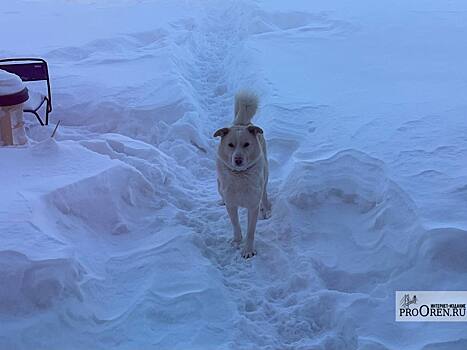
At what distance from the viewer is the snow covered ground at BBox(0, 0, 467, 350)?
133 inches

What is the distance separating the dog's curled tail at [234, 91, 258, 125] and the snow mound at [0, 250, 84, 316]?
1653 millimetres

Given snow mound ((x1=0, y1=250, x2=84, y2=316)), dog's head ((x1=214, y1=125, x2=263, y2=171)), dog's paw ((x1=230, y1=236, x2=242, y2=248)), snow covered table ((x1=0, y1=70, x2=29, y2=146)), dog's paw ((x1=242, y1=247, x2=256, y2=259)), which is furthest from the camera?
snow covered table ((x1=0, y1=70, x2=29, y2=146))

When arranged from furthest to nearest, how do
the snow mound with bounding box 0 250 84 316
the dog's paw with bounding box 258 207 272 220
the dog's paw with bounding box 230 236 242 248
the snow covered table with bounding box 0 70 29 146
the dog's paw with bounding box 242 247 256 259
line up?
the snow covered table with bounding box 0 70 29 146
the dog's paw with bounding box 258 207 272 220
the dog's paw with bounding box 230 236 242 248
the dog's paw with bounding box 242 247 256 259
the snow mound with bounding box 0 250 84 316

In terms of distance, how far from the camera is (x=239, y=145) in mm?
4105

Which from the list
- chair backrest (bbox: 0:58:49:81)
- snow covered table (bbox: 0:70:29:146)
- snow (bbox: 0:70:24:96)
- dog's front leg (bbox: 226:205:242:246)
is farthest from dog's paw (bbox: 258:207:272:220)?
chair backrest (bbox: 0:58:49:81)

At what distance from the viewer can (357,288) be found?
3756mm

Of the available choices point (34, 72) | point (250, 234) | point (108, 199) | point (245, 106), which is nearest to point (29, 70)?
point (34, 72)

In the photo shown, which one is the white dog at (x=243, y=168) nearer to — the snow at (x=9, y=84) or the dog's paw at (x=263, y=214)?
the dog's paw at (x=263, y=214)

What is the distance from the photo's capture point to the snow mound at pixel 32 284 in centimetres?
332

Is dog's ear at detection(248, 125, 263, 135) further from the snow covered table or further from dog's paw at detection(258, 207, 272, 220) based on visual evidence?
the snow covered table

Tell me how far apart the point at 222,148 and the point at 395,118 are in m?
2.41

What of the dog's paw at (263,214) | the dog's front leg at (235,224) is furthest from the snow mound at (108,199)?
the dog's paw at (263,214)

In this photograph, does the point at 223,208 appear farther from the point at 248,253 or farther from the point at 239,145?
the point at 239,145

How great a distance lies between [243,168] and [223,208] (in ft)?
2.79
